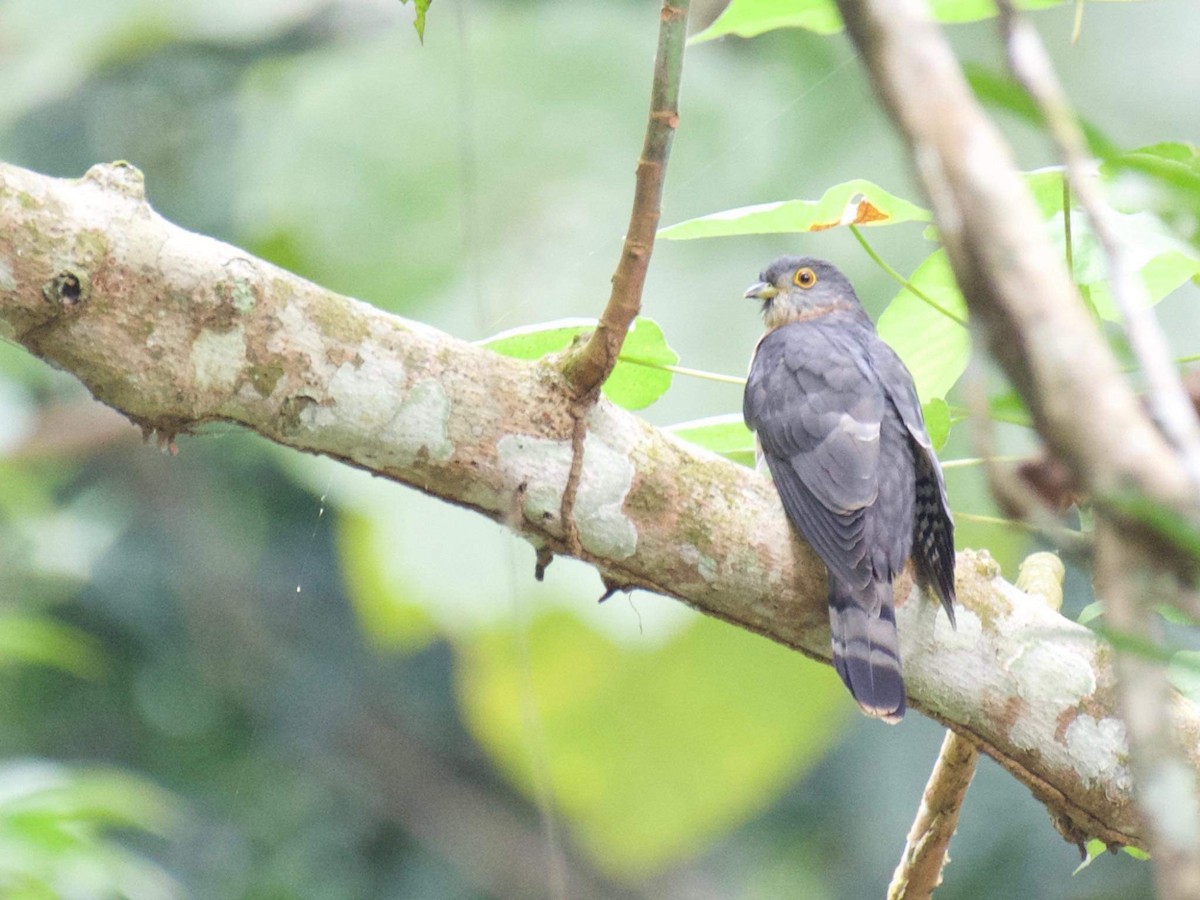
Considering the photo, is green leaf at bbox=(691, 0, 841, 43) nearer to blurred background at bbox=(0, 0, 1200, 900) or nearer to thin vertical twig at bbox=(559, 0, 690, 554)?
thin vertical twig at bbox=(559, 0, 690, 554)

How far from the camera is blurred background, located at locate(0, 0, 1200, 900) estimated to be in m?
4.93

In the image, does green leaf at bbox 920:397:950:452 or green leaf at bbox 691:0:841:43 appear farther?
green leaf at bbox 920:397:950:452

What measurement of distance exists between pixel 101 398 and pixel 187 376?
13cm

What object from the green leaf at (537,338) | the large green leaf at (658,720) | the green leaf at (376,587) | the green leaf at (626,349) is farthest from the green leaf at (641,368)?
the large green leaf at (658,720)

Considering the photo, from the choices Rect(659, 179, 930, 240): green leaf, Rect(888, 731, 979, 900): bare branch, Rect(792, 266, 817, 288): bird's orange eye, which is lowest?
Rect(888, 731, 979, 900): bare branch

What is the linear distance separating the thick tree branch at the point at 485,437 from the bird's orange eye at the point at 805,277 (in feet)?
4.93

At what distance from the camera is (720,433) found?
256 cm

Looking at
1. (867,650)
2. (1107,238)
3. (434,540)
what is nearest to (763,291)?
(434,540)

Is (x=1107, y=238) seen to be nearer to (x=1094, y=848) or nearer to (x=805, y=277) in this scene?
(x=1094, y=848)

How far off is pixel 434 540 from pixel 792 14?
111 inches

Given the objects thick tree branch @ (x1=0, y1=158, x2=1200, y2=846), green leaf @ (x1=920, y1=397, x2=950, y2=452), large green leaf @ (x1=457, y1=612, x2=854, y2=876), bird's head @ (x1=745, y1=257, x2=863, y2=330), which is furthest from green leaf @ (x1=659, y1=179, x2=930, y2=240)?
large green leaf @ (x1=457, y1=612, x2=854, y2=876)

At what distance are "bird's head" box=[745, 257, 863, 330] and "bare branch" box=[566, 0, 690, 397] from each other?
5.61 ft

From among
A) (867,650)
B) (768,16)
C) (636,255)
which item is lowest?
(867,650)

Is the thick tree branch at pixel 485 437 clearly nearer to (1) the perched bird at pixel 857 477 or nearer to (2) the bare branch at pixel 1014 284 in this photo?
(1) the perched bird at pixel 857 477
